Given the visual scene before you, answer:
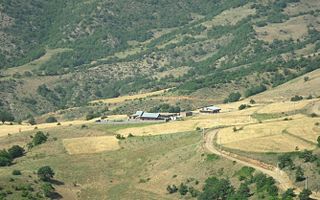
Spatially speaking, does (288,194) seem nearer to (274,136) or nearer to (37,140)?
(274,136)

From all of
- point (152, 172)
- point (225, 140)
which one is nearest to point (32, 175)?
point (152, 172)

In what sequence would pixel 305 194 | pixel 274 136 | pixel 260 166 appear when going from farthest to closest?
pixel 274 136 → pixel 260 166 → pixel 305 194

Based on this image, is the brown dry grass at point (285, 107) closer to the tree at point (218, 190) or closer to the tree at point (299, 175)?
the tree at point (218, 190)

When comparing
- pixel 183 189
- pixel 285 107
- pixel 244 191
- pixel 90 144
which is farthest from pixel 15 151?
pixel 285 107

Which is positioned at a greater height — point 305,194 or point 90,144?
point 90,144

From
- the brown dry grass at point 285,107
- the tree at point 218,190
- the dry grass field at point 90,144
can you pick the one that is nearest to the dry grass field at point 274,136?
the tree at point 218,190

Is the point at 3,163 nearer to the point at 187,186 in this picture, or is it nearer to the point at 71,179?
the point at 71,179

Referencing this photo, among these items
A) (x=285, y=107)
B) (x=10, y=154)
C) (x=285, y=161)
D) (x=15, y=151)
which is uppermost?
(x=285, y=107)
